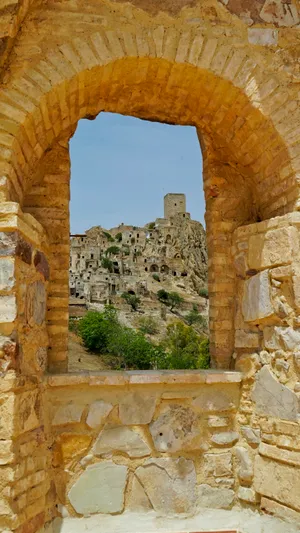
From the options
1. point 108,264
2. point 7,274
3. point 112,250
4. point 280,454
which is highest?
point 112,250

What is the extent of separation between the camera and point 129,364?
1152 inches

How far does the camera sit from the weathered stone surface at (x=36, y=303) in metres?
3.07

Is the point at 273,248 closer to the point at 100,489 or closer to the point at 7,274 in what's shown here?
the point at 7,274

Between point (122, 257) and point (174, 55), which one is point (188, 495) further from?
point (122, 257)

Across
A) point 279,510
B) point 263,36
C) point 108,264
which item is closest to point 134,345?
point 108,264

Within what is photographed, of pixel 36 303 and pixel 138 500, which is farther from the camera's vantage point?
pixel 138 500

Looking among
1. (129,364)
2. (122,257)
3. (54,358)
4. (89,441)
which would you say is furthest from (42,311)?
(122,257)

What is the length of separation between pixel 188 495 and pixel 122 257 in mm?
49222

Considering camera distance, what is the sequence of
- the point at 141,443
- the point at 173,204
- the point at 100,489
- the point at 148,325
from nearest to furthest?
the point at 100,489
the point at 141,443
the point at 148,325
the point at 173,204

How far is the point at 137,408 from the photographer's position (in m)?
3.44

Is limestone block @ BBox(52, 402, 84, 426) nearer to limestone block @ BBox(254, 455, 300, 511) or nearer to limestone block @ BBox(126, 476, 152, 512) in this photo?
limestone block @ BBox(126, 476, 152, 512)

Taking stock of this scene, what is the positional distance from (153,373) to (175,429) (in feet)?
1.56

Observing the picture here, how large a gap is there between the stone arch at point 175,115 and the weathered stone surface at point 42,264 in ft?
0.60

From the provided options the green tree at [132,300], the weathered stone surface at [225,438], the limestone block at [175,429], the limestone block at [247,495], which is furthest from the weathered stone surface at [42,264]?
the green tree at [132,300]
